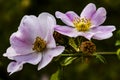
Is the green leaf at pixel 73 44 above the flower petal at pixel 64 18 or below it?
below

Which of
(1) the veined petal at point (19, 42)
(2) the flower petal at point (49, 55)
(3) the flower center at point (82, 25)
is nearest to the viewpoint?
(2) the flower petal at point (49, 55)

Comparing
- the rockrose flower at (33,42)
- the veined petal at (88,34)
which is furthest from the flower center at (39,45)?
the veined petal at (88,34)

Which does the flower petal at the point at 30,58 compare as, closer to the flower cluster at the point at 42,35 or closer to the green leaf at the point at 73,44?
the flower cluster at the point at 42,35

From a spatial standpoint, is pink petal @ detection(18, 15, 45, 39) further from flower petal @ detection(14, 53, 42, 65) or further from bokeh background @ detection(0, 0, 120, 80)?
bokeh background @ detection(0, 0, 120, 80)

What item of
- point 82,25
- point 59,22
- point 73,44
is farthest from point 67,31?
point 59,22

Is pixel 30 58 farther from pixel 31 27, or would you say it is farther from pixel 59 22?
pixel 59 22

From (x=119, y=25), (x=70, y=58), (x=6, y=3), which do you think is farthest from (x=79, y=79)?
(x=70, y=58)

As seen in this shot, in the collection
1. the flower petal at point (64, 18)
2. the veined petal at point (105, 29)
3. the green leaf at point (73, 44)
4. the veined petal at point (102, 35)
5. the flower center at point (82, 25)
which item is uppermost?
the flower petal at point (64, 18)

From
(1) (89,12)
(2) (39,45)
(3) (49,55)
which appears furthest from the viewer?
(1) (89,12)
